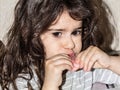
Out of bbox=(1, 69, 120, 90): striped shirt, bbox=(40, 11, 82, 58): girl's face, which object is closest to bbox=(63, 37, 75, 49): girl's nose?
bbox=(40, 11, 82, 58): girl's face

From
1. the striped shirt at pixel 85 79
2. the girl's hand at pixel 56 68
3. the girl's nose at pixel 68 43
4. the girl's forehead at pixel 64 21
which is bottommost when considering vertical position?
the striped shirt at pixel 85 79

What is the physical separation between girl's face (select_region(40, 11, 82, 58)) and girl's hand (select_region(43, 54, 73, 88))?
0.20 ft

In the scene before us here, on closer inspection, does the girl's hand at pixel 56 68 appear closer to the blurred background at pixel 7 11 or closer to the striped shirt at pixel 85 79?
the striped shirt at pixel 85 79

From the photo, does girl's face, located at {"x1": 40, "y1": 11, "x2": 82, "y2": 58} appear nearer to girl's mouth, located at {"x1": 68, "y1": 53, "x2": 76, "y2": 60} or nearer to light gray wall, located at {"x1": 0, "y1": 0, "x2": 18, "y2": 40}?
girl's mouth, located at {"x1": 68, "y1": 53, "x2": 76, "y2": 60}

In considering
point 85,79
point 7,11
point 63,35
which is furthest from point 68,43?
point 7,11

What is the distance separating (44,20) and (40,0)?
64 mm

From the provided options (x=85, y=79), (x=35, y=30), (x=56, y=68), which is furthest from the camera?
(x=85, y=79)

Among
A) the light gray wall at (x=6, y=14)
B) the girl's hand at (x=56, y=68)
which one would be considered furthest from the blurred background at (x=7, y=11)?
the girl's hand at (x=56, y=68)

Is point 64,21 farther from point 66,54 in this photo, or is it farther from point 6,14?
point 6,14

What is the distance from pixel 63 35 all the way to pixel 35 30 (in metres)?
0.10

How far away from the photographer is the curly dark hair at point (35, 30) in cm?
108

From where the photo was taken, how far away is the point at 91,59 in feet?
3.36

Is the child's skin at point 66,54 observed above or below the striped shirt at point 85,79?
above

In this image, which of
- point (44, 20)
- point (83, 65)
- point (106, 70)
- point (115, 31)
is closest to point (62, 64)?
point (83, 65)
